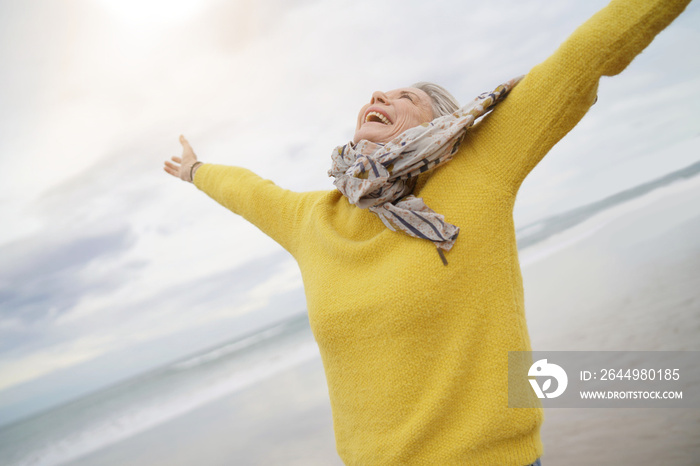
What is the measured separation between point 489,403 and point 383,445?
0.29 meters

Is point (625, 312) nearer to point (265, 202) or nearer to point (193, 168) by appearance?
point (265, 202)

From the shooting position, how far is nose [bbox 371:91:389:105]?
134 centimetres

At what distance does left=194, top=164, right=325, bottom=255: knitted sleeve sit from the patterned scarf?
0.31 metres

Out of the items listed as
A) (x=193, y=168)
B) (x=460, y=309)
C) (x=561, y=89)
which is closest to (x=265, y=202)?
(x=193, y=168)

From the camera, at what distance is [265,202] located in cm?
163

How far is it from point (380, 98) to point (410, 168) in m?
0.29

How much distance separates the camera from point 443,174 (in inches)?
47.0

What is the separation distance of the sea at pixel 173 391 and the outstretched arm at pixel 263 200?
444cm

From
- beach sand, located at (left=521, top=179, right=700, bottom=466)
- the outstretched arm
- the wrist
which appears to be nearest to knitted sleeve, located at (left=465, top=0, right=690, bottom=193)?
the outstretched arm

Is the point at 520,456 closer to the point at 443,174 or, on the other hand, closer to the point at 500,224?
the point at 500,224

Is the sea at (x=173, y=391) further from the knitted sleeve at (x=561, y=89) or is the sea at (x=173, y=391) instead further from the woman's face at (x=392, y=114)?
the knitted sleeve at (x=561, y=89)

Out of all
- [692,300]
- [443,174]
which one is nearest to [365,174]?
[443,174]

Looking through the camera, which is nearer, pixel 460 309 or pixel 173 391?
pixel 460 309

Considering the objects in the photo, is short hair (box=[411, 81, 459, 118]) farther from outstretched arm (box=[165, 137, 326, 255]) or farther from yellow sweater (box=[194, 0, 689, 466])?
outstretched arm (box=[165, 137, 326, 255])
